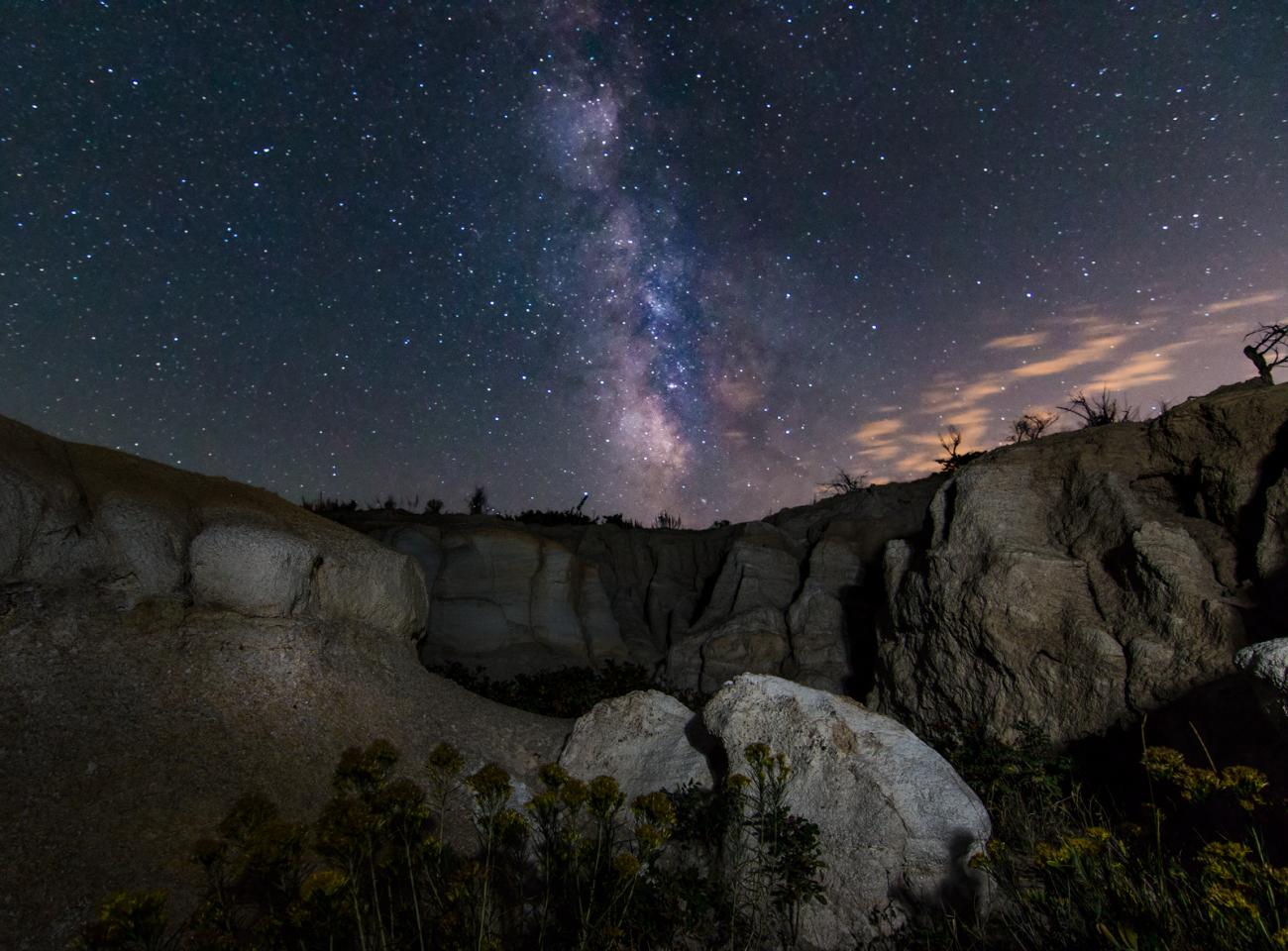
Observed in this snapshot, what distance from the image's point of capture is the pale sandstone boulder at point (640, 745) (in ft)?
19.9

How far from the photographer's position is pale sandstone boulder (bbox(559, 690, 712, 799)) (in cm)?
607

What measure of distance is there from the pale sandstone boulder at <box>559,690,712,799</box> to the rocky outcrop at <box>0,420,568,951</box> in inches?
23.5

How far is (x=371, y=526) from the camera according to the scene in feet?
61.0

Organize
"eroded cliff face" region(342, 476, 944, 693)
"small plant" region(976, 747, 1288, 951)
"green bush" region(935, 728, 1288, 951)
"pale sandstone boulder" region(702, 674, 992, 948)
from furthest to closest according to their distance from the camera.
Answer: "eroded cliff face" region(342, 476, 944, 693) → "pale sandstone boulder" region(702, 674, 992, 948) → "green bush" region(935, 728, 1288, 951) → "small plant" region(976, 747, 1288, 951)

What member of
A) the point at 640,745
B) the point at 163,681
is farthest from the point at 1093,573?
the point at 163,681

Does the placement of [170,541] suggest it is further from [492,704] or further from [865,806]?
[865,806]

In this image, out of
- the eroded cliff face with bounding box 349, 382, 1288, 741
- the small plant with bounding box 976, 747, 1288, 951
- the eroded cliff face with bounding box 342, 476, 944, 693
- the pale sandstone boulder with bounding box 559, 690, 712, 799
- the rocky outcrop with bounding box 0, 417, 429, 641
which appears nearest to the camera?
the small plant with bounding box 976, 747, 1288, 951

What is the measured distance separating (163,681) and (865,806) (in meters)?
6.36

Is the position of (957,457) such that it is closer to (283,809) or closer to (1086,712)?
(1086,712)

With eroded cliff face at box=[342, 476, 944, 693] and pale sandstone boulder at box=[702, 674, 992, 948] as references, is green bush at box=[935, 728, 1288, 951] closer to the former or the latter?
pale sandstone boulder at box=[702, 674, 992, 948]

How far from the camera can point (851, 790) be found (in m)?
→ 5.12

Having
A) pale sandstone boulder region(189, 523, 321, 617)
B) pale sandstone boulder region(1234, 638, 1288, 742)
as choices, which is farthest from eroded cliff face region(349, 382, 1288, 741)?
pale sandstone boulder region(189, 523, 321, 617)

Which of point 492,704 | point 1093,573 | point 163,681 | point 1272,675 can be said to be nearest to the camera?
point 1272,675

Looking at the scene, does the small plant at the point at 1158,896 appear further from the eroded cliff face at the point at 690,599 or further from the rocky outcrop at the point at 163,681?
the eroded cliff face at the point at 690,599
